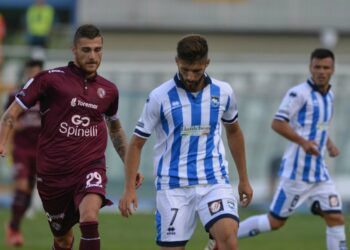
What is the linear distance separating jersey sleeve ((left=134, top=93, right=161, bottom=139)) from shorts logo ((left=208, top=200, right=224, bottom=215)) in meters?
0.75

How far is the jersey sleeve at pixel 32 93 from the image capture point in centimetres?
968

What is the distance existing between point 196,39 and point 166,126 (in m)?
0.77

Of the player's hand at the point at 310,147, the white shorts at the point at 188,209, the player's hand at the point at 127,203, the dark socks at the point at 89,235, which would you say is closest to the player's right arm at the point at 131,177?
the player's hand at the point at 127,203

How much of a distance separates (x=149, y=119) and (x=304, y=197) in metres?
3.24

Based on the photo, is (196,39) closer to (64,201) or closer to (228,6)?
(64,201)

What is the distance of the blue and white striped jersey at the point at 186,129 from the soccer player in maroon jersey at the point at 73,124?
0.74 meters

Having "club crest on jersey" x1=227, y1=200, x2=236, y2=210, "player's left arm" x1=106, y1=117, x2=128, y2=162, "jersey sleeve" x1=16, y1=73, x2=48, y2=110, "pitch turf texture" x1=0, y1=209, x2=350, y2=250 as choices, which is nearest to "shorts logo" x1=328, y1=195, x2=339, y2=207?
"pitch turf texture" x1=0, y1=209, x2=350, y2=250

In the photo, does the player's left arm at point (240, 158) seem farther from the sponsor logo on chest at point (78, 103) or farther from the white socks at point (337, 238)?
the white socks at point (337, 238)

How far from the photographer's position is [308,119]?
11.9 metres

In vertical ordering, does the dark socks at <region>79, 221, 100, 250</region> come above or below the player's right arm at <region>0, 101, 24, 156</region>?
below

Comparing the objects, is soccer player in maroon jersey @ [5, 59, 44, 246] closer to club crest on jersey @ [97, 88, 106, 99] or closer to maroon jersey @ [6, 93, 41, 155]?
maroon jersey @ [6, 93, 41, 155]

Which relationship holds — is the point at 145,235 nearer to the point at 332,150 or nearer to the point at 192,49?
the point at 332,150

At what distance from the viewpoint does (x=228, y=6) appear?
29.2 meters

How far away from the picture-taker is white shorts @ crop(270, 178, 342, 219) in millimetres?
11680
